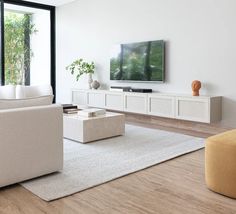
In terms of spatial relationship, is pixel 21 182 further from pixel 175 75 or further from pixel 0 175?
pixel 175 75

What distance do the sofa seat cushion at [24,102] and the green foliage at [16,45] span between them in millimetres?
4963

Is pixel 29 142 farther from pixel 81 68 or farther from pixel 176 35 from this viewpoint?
pixel 81 68

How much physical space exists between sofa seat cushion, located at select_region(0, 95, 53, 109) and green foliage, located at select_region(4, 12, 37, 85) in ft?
16.3

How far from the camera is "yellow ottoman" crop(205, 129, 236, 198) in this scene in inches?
80.9

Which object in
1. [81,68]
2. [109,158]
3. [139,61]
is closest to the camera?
[109,158]

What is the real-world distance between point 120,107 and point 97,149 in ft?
6.45

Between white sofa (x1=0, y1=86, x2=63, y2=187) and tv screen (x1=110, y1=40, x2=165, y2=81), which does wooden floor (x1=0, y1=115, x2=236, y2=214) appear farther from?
tv screen (x1=110, y1=40, x2=165, y2=81)

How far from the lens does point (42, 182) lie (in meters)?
2.35

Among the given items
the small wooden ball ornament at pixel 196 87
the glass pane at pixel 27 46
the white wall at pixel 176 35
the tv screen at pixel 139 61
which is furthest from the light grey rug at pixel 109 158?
the glass pane at pixel 27 46

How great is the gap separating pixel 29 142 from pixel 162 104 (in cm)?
271

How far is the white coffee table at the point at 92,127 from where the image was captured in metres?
3.61

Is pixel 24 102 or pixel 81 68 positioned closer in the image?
pixel 24 102

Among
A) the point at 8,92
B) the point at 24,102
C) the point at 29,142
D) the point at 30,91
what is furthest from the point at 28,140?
the point at 30,91

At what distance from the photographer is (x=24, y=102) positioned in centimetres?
235
